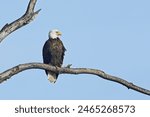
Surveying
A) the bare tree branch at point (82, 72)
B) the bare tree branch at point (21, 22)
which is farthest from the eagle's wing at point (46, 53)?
the bare tree branch at point (82, 72)

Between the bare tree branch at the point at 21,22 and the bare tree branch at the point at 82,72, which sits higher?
the bare tree branch at the point at 21,22

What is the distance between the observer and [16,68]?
17.8 feet

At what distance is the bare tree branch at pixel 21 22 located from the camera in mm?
5781

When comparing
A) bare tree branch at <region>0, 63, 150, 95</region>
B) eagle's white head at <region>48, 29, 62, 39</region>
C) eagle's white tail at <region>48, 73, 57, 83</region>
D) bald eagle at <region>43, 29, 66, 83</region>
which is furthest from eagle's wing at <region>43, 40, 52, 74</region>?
bare tree branch at <region>0, 63, 150, 95</region>

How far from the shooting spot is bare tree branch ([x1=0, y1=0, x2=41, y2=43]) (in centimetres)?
578

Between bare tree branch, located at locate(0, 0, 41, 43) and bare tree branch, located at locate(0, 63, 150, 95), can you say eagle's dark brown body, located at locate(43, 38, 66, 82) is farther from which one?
bare tree branch, located at locate(0, 63, 150, 95)

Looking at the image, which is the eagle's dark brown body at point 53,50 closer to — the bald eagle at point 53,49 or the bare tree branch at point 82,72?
the bald eagle at point 53,49

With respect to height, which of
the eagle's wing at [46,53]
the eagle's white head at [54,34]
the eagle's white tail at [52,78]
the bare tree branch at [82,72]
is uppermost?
the eagle's white head at [54,34]

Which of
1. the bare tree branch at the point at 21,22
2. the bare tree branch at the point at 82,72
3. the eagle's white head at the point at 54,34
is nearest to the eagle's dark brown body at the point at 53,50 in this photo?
the eagle's white head at the point at 54,34

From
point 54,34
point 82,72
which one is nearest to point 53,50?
point 54,34

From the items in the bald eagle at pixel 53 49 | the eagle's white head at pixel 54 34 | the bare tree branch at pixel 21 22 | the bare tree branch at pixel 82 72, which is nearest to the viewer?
the bare tree branch at pixel 82 72

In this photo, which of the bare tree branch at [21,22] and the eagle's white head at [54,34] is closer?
the bare tree branch at [21,22]

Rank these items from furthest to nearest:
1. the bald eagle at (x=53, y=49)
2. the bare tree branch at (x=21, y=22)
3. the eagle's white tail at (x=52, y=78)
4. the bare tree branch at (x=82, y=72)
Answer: the bald eagle at (x=53, y=49)
the eagle's white tail at (x=52, y=78)
the bare tree branch at (x=21, y=22)
the bare tree branch at (x=82, y=72)

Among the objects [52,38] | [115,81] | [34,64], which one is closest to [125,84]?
[115,81]
